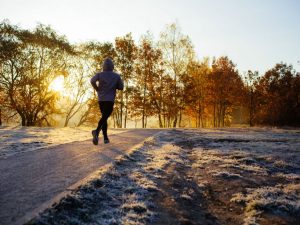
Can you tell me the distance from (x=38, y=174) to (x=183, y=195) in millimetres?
2119

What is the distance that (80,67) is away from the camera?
3331cm

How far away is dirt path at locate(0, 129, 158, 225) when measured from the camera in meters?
2.89

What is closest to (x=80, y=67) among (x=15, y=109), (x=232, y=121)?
(x=15, y=109)

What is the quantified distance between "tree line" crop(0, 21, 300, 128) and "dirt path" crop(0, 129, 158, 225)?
76.1 ft

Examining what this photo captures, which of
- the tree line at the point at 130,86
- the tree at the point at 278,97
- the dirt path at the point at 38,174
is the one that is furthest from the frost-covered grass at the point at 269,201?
the tree at the point at 278,97

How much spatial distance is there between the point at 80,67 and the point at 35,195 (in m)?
31.5

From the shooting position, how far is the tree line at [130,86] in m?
26.9

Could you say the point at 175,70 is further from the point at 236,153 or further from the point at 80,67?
the point at 236,153

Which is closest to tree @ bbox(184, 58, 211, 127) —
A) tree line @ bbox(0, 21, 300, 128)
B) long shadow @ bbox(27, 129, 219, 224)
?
tree line @ bbox(0, 21, 300, 128)

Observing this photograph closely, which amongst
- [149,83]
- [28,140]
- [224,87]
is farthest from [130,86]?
[28,140]

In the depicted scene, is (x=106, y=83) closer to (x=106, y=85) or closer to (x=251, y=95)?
(x=106, y=85)

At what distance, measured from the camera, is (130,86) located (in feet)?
112

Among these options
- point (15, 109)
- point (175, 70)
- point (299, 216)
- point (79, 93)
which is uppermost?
point (175, 70)

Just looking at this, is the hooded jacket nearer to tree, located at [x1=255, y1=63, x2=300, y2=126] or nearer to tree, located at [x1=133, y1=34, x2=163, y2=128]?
tree, located at [x1=133, y1=34, x2=163, y2=128]
